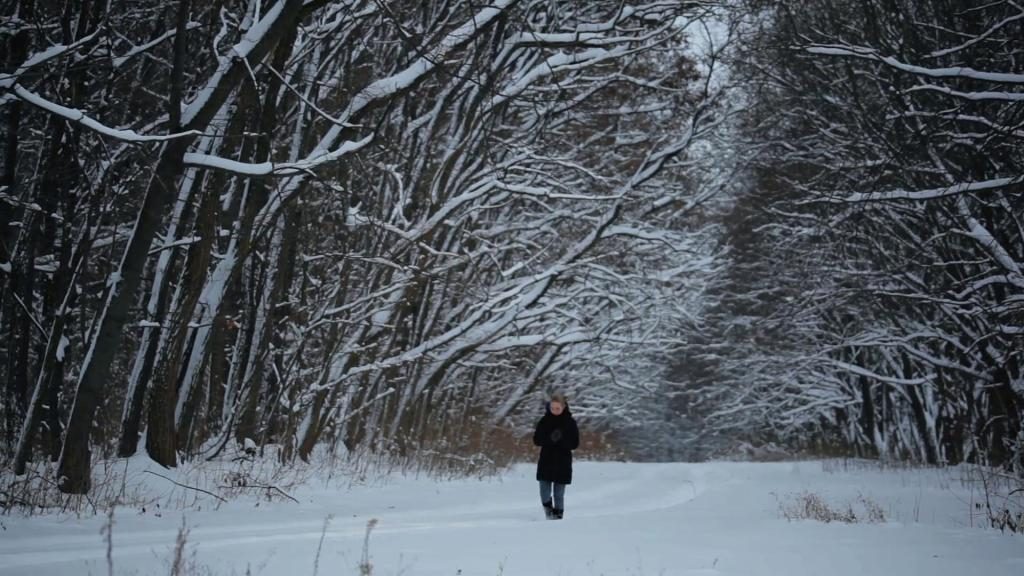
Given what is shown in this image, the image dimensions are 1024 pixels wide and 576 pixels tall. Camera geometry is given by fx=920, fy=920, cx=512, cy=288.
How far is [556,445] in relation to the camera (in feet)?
34.1

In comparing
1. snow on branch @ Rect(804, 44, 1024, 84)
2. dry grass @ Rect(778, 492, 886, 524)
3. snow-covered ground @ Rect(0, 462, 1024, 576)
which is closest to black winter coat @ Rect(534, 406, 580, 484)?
snow-covered ground @ Rect(0, 462, 1024, 576)

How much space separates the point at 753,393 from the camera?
37.3m

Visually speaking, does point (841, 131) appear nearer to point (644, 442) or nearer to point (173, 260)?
point (173, 260)

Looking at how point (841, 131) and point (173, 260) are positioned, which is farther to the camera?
point (841, 131)

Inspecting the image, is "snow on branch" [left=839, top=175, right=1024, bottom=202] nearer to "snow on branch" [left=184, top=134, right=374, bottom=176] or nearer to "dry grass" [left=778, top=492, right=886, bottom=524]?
"dry grass" [left=778, top=492, right=886, bottom=524]

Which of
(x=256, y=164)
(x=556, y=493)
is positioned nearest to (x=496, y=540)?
(x=556, y=493)

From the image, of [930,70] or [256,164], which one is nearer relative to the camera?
[256,164]

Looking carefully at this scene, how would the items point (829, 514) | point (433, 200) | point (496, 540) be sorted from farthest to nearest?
point (433, 200), point (829, 514), point (496, 540)

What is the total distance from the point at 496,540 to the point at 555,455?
9.50 feet

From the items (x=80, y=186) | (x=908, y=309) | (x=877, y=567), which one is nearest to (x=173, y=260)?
(x=80, y=186)

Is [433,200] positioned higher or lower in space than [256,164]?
higher

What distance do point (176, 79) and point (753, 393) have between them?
32.2m

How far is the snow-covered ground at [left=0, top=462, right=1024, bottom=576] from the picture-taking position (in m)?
5.75

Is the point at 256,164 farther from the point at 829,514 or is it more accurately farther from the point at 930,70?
the point at 829,514
